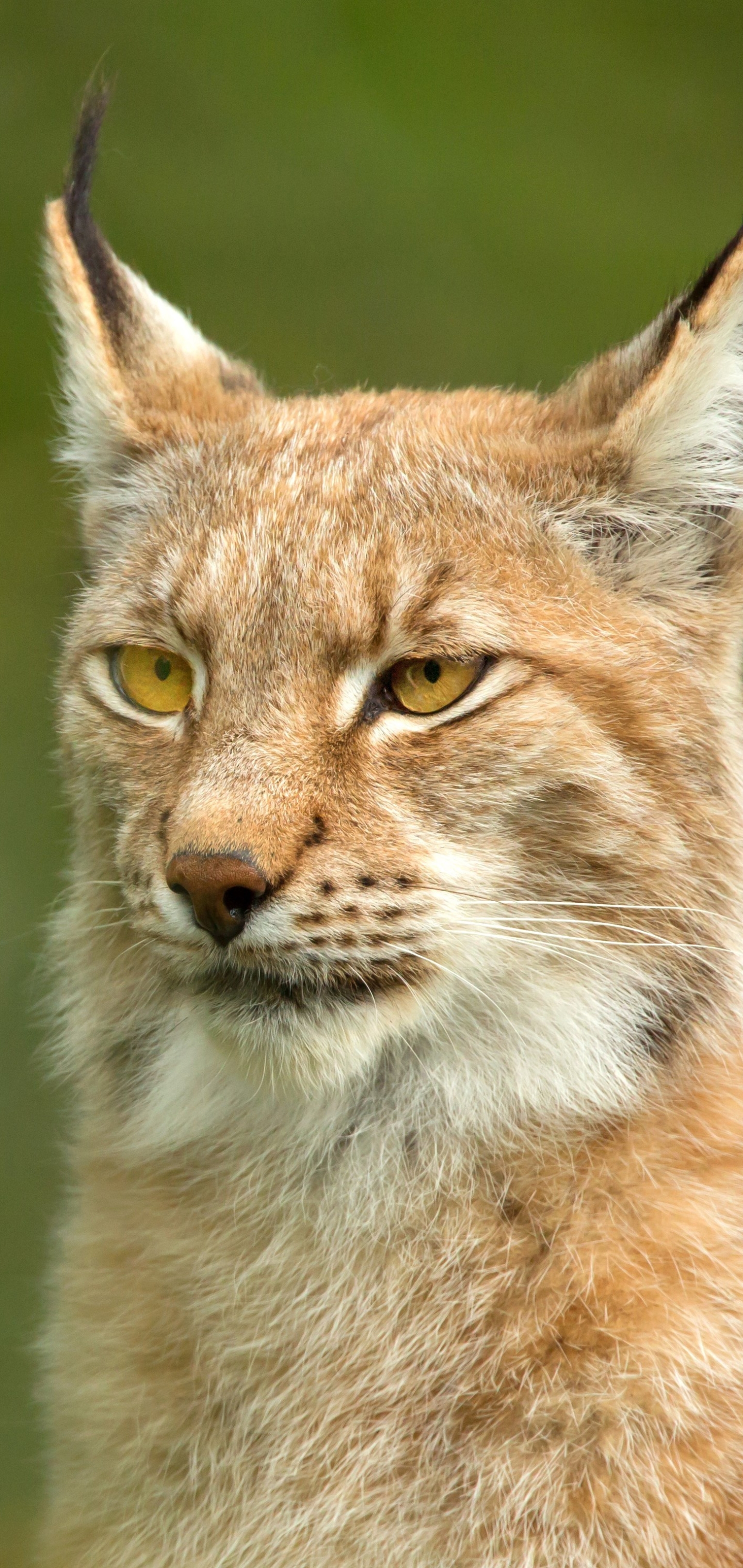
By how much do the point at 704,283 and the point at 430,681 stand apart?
85 cm

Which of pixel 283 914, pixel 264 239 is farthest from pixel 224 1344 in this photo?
pixel 264 239

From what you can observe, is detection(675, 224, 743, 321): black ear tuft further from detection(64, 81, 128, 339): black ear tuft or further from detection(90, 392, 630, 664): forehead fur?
detection(64, 81, 128, 339): black ear tuft

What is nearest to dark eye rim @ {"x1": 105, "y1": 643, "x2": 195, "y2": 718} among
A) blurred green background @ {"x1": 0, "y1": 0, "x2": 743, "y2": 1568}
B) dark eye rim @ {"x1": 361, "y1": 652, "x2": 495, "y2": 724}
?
dark eye rim @ {"x1": 361, "y1": 652, "x2": 495, "y2": 724}

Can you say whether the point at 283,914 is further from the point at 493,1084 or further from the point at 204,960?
the point at 493,1084

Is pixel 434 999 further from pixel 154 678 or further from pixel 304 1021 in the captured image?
pixel 154 678

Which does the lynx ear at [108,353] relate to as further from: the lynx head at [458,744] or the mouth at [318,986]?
the mouth at [318,986]

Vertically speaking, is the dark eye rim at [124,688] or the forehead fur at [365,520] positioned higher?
the forehead fur at [365,520]

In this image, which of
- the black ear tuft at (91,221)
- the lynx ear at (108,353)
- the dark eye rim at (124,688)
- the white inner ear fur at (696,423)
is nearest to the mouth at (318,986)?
the dark eye rim at (124,688)

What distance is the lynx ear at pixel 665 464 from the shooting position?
9.84ft

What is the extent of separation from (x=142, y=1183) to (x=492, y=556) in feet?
4.88

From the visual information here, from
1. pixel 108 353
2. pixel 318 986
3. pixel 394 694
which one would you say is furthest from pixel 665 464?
pixel 108 353

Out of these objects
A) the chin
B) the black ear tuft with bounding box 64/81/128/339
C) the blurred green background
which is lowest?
the chin

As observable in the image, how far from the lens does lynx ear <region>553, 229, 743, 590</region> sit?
9.84 feet

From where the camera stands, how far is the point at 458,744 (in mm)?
2869
